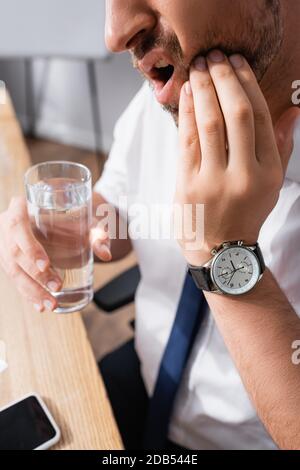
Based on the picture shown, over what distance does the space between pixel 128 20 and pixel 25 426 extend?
0.54m

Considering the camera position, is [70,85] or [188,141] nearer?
[188,141]

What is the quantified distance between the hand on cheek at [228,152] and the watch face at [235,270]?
2 cm

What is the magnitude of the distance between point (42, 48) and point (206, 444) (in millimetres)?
1892

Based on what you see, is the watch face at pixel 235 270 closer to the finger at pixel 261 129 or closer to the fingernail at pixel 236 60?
the finger at pixel 261 129

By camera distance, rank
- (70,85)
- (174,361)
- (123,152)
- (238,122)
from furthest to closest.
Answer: (70,85)
(123,152)
(174,361)
(238,122)

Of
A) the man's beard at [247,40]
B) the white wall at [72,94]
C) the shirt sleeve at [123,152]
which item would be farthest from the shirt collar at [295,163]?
the white wall at [72,94]

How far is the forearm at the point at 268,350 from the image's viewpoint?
2.01 ft

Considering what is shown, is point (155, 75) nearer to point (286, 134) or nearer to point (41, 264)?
point (286, 134)

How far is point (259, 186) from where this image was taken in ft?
1.94

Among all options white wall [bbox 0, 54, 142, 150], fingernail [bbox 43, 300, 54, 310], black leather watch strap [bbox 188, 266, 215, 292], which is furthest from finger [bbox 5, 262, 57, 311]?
white wall [bbox 0, 54, 142, 150]

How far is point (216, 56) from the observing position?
2.14 ft

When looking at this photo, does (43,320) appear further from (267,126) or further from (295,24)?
(295,24)

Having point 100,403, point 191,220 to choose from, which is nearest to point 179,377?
point 100,403

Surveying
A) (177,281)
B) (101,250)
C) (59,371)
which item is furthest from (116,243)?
(59,371)
